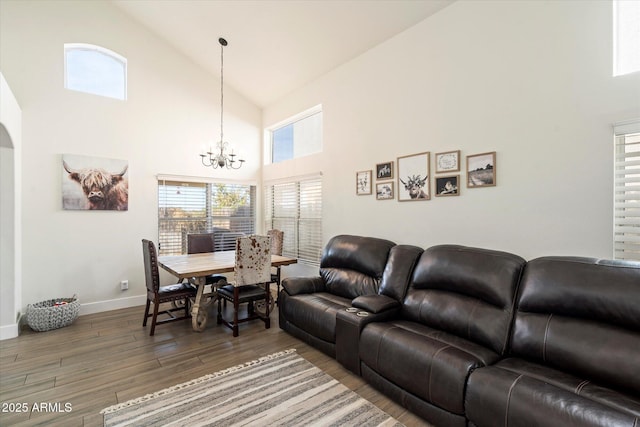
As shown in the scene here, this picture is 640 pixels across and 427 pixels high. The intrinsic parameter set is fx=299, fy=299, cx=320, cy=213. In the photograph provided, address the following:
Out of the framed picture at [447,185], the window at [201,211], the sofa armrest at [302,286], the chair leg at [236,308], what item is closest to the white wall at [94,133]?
the window at [201,211]

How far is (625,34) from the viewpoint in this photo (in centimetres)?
225

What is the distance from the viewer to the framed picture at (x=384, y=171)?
3.83 meters

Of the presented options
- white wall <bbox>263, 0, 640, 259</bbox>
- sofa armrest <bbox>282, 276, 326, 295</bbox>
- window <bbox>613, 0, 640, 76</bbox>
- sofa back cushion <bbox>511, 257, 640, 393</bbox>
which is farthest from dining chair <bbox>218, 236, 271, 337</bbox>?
window <bbox>613, 0, 640, 76</bbox>

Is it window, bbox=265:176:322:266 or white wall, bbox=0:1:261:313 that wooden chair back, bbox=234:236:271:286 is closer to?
window, bbox=265:176:322:266

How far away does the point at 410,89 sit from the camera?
358 centimetres

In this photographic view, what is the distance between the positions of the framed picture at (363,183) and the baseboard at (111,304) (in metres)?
3.80

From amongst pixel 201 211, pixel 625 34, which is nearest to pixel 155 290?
pixel 201 211

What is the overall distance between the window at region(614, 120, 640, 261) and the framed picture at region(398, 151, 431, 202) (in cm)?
153

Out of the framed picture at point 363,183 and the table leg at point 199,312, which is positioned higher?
the framed picture at point 363,183

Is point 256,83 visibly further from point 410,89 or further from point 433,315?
point 433,315

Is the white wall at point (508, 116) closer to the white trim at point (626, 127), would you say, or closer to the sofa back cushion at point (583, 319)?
the white trim at point (626, 127)

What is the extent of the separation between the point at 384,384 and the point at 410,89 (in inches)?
124

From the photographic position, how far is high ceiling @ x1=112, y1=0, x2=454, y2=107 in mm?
3480

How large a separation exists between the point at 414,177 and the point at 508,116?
3.62 ft
